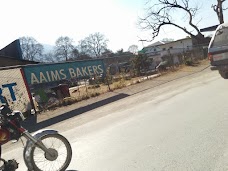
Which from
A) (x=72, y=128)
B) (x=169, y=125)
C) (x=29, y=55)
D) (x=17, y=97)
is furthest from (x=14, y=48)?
(x=29, y=55)

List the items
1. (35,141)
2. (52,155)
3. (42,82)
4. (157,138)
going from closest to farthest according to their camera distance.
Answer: (35,141) < (52,155) < (157,138) < (42,82)

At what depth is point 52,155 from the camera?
168 inches

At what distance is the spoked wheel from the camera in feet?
13.7

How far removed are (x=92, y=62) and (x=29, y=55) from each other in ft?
242

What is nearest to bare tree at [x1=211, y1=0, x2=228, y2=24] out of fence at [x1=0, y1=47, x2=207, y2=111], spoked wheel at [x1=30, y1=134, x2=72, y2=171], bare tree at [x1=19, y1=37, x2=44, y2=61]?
fence at [x1=0, y1=47, x2=207, y2=111]

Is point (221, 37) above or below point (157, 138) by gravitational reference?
above

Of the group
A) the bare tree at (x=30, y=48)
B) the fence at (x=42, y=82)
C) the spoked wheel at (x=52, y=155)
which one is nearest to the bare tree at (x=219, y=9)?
the fence at (x=42, y=82)

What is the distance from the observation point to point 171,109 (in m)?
7.48

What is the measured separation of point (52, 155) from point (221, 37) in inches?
307

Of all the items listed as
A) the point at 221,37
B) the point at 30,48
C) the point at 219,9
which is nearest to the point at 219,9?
the point at 219,9

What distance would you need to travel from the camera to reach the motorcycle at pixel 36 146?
3.99 meters

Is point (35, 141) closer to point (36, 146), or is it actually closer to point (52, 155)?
point (36, 146)

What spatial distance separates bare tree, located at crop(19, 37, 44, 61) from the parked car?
78940 millimetres

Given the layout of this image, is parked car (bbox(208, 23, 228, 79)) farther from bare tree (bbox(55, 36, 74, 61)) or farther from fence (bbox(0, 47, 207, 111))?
bare tree (bbox(55, 36, 74, 61))
